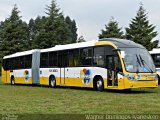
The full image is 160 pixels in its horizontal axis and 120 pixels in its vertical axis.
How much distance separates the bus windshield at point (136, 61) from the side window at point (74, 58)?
16.4ft

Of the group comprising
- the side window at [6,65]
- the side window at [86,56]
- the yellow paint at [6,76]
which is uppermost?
the side window at [6,65]

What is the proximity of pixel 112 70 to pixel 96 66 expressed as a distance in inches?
71.6

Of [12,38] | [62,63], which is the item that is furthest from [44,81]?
[12,38]

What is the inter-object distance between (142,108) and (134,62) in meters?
8.67

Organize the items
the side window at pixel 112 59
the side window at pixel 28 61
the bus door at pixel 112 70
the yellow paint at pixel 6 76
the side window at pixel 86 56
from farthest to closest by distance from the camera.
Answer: the yellow paint at pixel 6 76, the side window at pixel 28 61, the side window at pixel 86 56, the bus door at pixel 112 70, the side window at pixel 112 59

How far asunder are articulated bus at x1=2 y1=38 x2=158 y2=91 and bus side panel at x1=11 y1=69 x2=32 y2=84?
8 centimetres

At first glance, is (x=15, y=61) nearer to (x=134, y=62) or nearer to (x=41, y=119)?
(x=134, y=62)

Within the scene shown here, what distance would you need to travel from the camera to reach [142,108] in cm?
1329

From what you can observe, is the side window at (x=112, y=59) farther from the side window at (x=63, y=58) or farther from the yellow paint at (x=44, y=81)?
the yellow paint at (x=44, y=81)

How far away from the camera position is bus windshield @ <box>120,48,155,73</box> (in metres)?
21.7

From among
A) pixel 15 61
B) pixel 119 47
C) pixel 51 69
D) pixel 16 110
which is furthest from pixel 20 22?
pixel 16 110

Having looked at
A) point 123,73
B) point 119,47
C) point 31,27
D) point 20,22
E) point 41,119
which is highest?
point 31,27

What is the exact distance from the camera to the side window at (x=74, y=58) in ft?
87.4

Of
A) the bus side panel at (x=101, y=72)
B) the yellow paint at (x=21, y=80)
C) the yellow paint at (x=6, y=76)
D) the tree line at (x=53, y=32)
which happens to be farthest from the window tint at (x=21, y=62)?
the tree line at (x=53, y=32)
